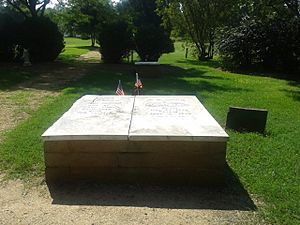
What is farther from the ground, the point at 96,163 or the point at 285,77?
the point at 96,163

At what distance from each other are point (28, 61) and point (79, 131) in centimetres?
1453

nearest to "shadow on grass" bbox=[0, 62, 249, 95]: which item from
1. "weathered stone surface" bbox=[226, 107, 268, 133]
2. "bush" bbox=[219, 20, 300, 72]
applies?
→ "bush" bbox=[219, 20, 300, 72]

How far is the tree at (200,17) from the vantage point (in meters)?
22.8

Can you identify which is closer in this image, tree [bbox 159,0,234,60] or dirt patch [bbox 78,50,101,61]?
dirt patch [bbox 78,50,101,61]

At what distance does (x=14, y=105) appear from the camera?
880cm

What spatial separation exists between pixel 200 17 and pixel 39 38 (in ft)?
31.4

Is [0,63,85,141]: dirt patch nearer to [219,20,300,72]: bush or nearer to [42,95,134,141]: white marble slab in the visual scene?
[42,95,134,141]: white marble slab

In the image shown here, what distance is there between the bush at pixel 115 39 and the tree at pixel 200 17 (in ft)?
18.6

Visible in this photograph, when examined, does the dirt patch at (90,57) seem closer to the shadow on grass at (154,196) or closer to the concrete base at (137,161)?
the concrete base at (137,161)

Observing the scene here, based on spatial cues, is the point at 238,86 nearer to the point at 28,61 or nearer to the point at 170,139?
the point at 170,139

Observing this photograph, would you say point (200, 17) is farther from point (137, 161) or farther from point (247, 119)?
point (137, 161)

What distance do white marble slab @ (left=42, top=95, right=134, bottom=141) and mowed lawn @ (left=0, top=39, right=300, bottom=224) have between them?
68cm

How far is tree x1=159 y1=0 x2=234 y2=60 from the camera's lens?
74.7ft

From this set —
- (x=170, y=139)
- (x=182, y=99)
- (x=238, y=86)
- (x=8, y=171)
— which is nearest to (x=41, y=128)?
(x=8, y=171)
